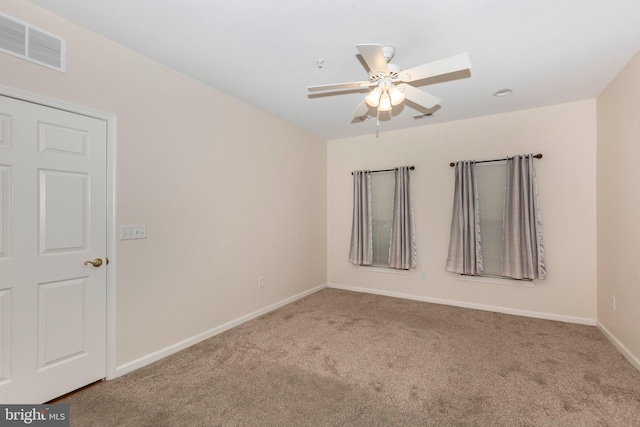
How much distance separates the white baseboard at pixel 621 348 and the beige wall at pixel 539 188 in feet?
1.02

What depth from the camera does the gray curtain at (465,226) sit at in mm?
3795

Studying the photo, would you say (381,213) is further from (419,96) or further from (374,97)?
(374,97)

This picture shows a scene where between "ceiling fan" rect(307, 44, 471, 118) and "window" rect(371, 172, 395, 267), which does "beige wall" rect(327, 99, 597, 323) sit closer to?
"window" rect(371, 172, 395, 267)

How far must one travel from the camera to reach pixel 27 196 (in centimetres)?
184

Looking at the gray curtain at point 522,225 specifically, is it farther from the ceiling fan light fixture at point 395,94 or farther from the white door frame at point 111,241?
the white door frame at point 111,241

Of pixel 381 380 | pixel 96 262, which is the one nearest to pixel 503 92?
pixel 381 380

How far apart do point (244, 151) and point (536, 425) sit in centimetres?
346

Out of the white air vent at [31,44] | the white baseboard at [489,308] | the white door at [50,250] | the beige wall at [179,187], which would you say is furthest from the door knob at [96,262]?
the white baseboard at [489,308]

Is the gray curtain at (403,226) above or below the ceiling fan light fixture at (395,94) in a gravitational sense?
below

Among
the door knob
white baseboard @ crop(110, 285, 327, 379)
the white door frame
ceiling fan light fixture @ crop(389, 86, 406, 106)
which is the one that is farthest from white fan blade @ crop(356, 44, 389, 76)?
white baseboard @ crop(110, 285, 327, 379)

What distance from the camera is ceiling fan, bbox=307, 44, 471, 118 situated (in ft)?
5.79

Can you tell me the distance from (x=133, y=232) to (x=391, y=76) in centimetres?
239

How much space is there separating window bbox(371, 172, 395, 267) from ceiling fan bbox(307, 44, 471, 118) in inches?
87.6

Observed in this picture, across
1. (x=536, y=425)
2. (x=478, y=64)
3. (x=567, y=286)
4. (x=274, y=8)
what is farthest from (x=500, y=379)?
(x=274, y=8)
